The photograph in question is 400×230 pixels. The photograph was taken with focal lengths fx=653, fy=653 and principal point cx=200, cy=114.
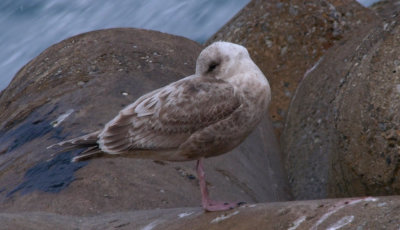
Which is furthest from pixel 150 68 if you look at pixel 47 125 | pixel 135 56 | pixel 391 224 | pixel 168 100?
pixel 391 224

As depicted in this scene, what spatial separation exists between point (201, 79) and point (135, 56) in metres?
3.51

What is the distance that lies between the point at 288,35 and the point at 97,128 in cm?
357

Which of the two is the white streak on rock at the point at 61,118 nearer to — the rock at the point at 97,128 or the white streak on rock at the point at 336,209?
the rock at the point at 97,128

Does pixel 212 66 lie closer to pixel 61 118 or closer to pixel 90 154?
pixel 90 154

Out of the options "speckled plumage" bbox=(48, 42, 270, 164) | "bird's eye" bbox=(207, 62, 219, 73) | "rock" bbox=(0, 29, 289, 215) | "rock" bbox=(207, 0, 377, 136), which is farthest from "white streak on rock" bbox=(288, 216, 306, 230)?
"rock" bbox=(207, 0, 377, 136)

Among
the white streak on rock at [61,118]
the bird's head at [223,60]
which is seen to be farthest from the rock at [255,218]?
the white streak on rock at [61,118]

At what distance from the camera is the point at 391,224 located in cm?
315

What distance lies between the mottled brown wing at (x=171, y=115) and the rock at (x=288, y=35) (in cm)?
403

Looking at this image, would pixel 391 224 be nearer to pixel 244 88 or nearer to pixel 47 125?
pixel 244 88

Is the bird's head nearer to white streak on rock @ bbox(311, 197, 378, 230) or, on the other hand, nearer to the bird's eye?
the bird's eye

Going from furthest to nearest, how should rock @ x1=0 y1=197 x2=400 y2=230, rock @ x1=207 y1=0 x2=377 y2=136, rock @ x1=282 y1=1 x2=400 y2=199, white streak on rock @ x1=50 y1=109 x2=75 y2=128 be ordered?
rock @ x1=207 y1=0 x2=377 y2=136
white streak on rock @ x1=50 y1=109 x2=75 y2=128
rock @ x1=282 y1=1 x2=400 y2=199
rock @ x1=0 y1=197 x2=400 y2=230

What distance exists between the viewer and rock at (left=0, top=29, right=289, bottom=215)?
5.50 metres

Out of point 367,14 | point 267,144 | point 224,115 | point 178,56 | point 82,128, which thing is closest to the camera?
point 224,115

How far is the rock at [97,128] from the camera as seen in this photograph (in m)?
5.50
